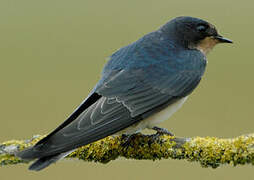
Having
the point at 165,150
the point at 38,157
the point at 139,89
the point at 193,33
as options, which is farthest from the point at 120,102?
the point at 193,33

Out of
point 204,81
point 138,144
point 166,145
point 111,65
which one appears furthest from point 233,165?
point 204,81

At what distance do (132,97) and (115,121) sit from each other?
35 centimetres

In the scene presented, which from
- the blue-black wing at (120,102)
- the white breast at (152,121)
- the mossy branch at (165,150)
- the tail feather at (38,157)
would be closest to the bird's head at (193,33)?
the blue-black wing at (120,102)

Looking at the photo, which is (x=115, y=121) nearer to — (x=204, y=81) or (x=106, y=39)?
(x=204, y=81)

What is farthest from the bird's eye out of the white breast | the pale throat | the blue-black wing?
the white breast

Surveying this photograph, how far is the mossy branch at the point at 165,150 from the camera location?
351 cm

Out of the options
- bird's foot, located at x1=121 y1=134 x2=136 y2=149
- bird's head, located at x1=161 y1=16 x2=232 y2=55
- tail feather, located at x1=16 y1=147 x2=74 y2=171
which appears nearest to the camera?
tail feather, located at x1=16 y1=147 x2=74 y2=171

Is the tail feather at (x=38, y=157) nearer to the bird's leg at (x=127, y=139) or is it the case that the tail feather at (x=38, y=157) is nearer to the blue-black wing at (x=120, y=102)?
the blue-black wing at (x=120, y=102)

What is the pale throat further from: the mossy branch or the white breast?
the mossy branch

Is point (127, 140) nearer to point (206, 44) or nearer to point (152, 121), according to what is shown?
point (152, 121)

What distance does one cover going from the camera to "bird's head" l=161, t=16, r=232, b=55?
4902 mm

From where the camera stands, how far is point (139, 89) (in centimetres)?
422

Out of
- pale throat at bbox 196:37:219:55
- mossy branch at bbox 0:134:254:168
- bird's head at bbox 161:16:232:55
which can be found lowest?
mossy branch at bbox 0:134:254:168

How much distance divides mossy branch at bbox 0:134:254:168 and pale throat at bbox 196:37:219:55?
1238 millimetres
